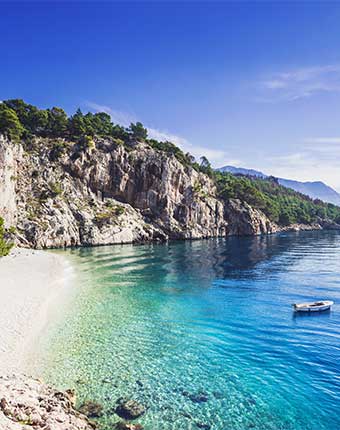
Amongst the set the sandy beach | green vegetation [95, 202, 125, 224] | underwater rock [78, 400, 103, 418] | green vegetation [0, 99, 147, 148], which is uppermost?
green vegetation [0, 99, 147, 148]

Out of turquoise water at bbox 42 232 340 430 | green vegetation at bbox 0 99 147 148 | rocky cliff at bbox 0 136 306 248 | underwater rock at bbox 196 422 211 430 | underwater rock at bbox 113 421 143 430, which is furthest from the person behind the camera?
green vegetation at bbox 0 99 147 148

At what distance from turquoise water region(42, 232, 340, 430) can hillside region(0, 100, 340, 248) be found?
46577 mm

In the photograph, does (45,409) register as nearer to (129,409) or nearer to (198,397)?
(129,409)

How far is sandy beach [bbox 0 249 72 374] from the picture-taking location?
19.1 metres

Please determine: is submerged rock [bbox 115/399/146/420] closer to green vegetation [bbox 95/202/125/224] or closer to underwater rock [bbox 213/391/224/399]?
underwater rock [bbox 213/391/224/399]

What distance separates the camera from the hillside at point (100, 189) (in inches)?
3113

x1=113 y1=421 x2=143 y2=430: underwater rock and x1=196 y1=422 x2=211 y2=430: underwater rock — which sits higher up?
x1=113 y1=421 x2=143 y2=430: underwater rock

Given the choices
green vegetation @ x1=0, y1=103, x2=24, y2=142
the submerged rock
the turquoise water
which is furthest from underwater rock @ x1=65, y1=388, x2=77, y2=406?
green vegetation @ x1=0, y1=103, x2=24, y2=142

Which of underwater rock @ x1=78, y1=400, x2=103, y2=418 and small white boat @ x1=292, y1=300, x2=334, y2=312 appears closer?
underwater rock @ x1=78, y1=400, x2=103, y2=418

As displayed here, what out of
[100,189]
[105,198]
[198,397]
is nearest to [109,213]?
[105,198]

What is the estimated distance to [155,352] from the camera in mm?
19844

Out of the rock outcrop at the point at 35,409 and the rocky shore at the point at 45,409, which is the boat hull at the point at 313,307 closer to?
the rocky shore at the point at 45,409

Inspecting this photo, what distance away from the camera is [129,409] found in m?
13.8

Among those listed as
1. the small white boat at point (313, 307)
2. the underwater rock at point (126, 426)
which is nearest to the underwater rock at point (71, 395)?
the underwater rock at point (126, 426)
